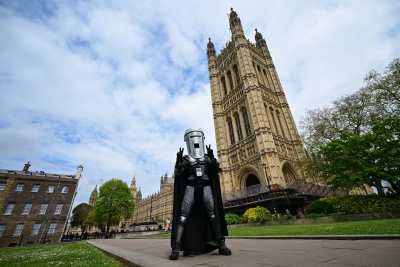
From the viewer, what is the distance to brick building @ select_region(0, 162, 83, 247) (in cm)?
2616

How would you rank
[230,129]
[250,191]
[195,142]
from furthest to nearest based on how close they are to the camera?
[230,129] < [250,191] < [195,142]

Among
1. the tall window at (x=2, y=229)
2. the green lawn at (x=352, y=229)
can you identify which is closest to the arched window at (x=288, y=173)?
the green lawn at (x=352, y=229)

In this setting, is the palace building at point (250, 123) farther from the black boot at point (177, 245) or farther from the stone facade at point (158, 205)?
the stone facade at point (158, 205)

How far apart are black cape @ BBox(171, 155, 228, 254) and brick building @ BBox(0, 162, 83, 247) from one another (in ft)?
109

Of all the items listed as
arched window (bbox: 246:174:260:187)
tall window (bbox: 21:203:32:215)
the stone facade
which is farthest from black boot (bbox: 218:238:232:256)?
the stone facade

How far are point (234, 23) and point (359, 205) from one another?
41.5 meters

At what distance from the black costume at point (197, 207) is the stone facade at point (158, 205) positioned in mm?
69894

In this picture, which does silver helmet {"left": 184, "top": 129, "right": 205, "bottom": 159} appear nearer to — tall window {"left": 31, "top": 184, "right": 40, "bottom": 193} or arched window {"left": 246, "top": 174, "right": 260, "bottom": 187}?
arched window {"left": 246, "top": 174, "right": 260, "bottom": 187}

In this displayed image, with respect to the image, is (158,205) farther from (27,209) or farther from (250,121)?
Answer: (250,121)

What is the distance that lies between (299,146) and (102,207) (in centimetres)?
3649

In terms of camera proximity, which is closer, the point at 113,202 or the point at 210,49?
the point at 113,202

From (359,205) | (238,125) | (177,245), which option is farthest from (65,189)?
(359,205)

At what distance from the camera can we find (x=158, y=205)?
80.9 meters

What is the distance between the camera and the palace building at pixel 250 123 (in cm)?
2834
